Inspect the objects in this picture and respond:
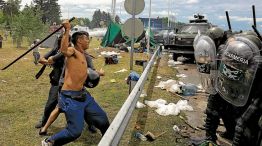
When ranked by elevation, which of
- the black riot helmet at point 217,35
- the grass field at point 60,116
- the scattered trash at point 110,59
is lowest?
the scattered trash at point 110,59

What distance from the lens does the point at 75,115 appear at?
5.55 meters

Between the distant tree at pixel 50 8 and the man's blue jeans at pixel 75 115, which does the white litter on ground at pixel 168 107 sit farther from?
the distant tree at pixel 50 8

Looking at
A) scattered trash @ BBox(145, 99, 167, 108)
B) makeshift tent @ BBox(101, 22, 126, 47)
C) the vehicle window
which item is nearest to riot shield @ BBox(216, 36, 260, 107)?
scattered trash @ BBox(145, 99, 167, 108)

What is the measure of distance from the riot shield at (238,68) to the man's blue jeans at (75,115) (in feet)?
6.39

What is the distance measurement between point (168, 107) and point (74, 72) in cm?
340

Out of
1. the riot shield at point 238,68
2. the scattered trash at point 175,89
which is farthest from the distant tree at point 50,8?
the riot shield at point 238,68

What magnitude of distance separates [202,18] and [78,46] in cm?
1758

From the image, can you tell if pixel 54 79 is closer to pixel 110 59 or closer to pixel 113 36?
pixel 110 59

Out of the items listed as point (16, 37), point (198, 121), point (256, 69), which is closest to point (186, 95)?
point (198, 121)

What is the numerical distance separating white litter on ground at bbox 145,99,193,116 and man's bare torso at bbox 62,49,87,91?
300 cm

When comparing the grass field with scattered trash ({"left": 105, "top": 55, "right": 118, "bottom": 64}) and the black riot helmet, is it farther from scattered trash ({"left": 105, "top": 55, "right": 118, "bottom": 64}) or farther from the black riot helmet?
scattered trash ({"left": 105, "top": 55, "right": 118, "bottom": 64})

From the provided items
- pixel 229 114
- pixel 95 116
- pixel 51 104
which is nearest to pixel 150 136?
pixel 95 116

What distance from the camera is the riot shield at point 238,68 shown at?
475 centimetres

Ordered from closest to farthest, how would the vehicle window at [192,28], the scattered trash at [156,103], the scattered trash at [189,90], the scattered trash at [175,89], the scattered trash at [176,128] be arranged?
the scattered trash at [176,128] < the scattered trash at [156,103] < the scattered trash at [189,90] < the scattered trash at [175,89] < the vehicle window at [192,28]
